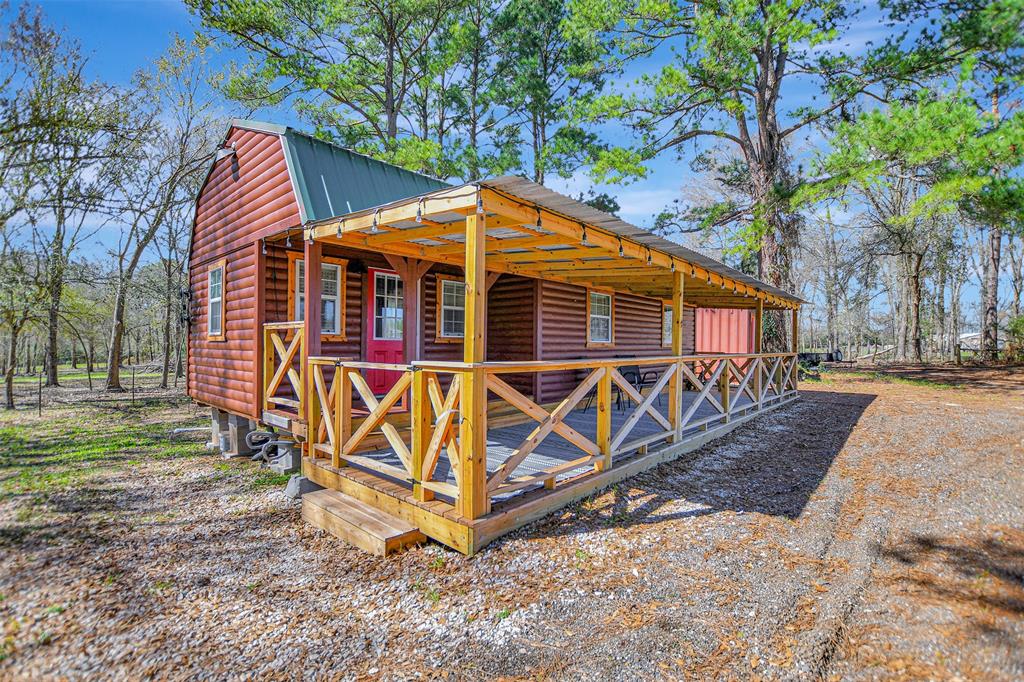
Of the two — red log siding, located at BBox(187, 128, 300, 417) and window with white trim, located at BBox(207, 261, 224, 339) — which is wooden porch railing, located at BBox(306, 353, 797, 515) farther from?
window with white trim, located at BBox(207, 261, 224, 339)

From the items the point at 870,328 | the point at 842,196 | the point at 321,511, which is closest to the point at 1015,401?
the point at 842,196

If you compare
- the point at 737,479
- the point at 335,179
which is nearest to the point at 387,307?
the point at 335,179

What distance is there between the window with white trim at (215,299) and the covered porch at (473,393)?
2.11 m

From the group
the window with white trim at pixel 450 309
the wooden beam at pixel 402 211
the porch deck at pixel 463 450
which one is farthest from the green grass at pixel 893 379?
the wooden beam at pixel 402 211

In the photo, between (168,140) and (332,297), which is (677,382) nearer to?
(332,297)

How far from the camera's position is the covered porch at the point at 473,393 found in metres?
3.64

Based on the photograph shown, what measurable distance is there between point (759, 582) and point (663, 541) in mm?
757

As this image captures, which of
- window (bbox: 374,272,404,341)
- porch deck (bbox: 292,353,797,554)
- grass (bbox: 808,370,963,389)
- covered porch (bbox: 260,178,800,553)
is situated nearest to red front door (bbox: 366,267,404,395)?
window (bbox: 374,272,404,341)

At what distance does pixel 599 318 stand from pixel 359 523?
754 cm

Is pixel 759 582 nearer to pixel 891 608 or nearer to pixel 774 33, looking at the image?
pixel 891 608

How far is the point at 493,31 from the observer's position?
674 inches

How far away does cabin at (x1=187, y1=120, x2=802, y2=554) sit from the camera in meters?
3.82

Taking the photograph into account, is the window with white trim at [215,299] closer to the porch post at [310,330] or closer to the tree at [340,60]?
the porch post at [310,330]

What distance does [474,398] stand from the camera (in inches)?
139
